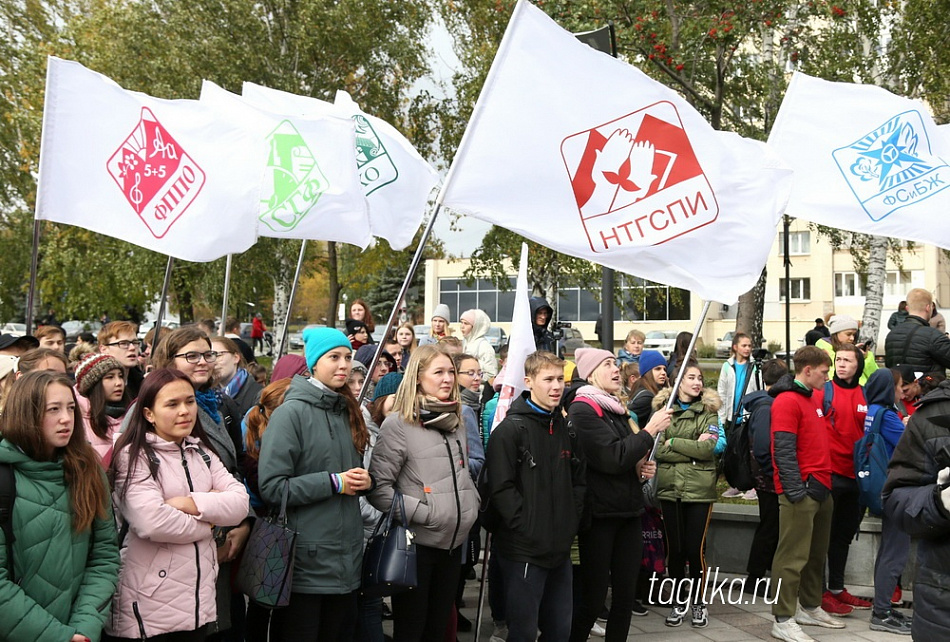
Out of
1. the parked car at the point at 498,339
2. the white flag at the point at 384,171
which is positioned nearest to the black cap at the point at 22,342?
the white flag at the point at 384,171

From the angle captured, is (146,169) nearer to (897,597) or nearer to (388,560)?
(388,560)

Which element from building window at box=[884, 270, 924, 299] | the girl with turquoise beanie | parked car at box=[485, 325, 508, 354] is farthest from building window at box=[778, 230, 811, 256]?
the girl with turquoise beanie

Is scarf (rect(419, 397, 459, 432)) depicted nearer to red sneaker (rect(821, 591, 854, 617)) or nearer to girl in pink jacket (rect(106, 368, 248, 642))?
girl in pink jacket (rect(106, 368, 248, 642))

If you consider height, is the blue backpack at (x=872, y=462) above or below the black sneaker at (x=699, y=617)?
above

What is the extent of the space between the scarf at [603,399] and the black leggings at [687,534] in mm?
1399

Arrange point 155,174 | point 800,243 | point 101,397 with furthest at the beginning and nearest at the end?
point 800,243, point 155,174, point 101,397

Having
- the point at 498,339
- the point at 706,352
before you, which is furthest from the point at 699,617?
the point at 706,352

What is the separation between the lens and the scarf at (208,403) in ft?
16.1

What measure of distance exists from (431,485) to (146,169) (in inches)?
142

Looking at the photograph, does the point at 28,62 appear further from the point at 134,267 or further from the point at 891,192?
the point at 891,192

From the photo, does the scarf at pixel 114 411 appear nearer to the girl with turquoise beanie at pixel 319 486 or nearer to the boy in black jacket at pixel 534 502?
the girl with turquoise beanie at pixel 319 486

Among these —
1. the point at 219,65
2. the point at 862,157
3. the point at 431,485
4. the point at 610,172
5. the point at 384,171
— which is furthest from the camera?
the point at 219,65

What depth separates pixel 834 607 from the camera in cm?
762

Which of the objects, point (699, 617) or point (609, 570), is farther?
point (699, 617)
